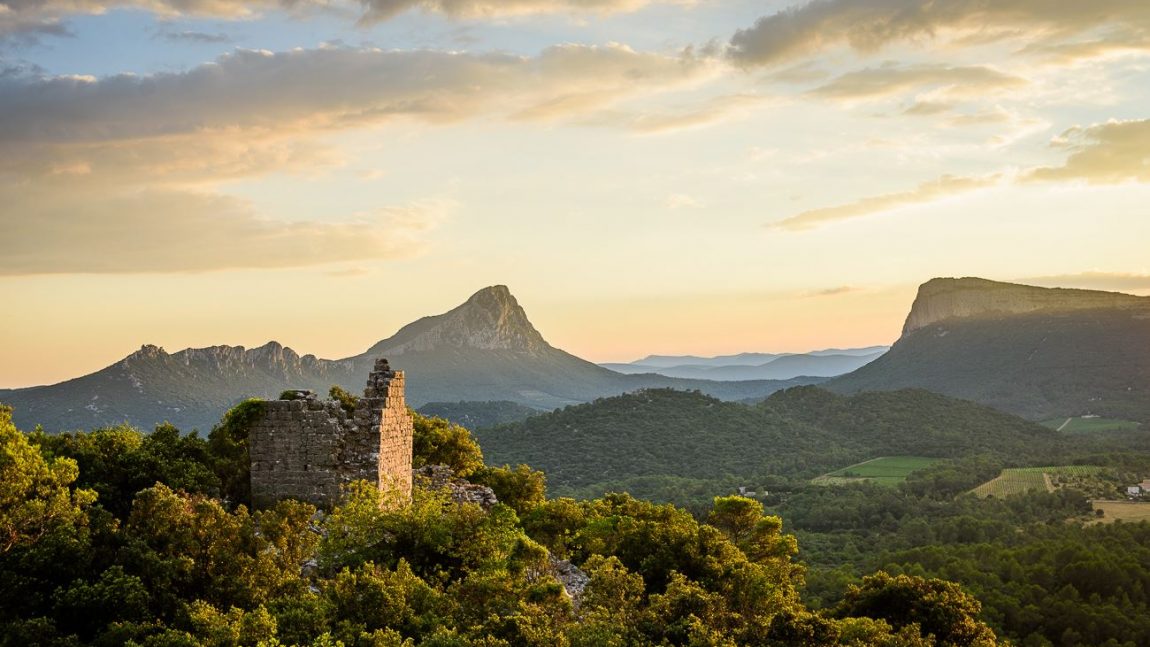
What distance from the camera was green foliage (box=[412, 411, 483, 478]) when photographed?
31.5 metres

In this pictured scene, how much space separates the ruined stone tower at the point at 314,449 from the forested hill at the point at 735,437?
308ft

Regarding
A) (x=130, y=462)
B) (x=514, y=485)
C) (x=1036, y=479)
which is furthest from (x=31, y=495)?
(x=1036, y=479)

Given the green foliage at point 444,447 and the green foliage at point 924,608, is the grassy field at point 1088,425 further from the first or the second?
the green foliage at point 924,608

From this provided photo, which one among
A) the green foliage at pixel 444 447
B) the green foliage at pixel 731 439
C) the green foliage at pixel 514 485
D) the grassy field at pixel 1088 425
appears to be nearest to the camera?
the green foliage at pixel 514 485

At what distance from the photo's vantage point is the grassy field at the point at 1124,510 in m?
90.7

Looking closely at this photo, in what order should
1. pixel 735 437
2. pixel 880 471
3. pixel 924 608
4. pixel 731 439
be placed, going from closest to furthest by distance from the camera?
pixel 924 608 < pixel 880 471 < pixel 731 439 < pixel 735 437

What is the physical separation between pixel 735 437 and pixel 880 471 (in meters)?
27.4

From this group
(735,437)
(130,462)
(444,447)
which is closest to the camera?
(130,462)

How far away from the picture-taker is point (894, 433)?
160750 mm

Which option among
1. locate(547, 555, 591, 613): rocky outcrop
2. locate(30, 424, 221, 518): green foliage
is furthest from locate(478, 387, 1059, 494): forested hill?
locate(30, 424, 221, 518): green foliage

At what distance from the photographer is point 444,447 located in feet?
106

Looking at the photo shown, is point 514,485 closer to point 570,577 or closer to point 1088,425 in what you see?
point 570,577

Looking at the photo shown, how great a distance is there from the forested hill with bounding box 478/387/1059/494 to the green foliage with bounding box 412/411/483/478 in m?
83.2

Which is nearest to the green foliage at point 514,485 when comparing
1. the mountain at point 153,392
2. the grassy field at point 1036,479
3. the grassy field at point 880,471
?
the grassy field at point 1036,479
